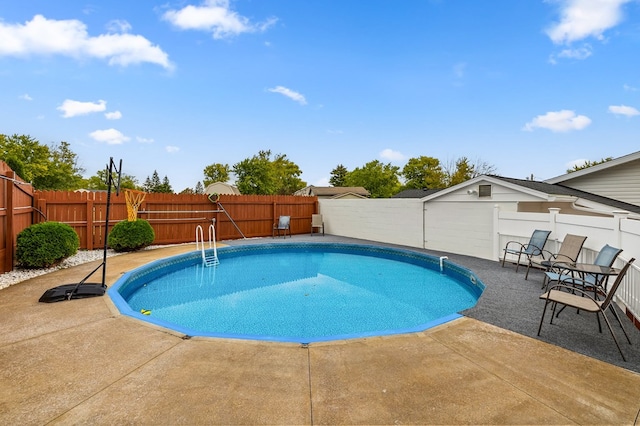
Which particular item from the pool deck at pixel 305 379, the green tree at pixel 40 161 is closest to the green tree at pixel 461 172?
the pool deck at pixel 305 379

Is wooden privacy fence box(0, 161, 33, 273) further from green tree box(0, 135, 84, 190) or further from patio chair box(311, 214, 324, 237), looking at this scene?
green tree box(0, 135, 84, 190)

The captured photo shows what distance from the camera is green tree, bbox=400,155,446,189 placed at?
112 feet

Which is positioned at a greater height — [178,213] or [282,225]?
[178,213]

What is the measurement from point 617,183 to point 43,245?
1472 cm

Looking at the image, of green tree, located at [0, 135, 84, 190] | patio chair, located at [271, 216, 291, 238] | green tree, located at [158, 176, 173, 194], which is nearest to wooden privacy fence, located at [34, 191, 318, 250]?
patio chair, located at [271, 216, 291, 238]

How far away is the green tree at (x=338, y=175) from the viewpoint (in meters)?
58.5

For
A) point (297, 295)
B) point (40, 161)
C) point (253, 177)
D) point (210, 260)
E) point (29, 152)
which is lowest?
point (297, 295)

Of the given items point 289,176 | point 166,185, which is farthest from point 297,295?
point 166,185

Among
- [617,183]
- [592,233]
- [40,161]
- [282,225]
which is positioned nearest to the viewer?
[592,233]

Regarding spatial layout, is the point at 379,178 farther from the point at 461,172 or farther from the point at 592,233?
the point at 592,233

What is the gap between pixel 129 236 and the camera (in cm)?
814

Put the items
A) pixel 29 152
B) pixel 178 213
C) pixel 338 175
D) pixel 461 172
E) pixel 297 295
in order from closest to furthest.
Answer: pixel 297 295 → pixel 178 213 → pixel 29 152 → pixel 461 172 → pixel 338 175

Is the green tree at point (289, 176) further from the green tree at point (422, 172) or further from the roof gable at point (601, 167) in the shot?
the roof gable at point (601, 167)

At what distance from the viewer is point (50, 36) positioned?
939cm
